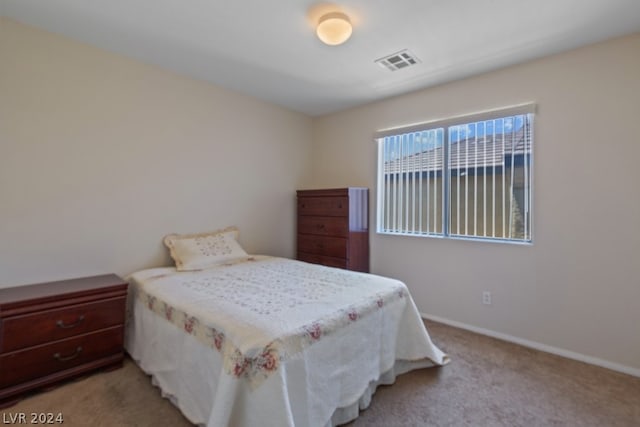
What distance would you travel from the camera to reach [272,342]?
1270 millimetres

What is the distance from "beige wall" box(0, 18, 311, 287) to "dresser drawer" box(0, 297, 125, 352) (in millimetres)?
463

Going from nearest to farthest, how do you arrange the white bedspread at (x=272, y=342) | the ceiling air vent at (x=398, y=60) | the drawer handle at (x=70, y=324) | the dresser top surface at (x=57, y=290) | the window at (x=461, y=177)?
the white bedspread at (x=272, y=342)
the dresser top surface at (x=57, y=290)
the drawer handle at (x=70, y=324)
the ceiling air vent at (x=398, y=60)
the window at (x=461, y=177)

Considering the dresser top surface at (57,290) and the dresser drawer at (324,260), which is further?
the dresser drawer at (324,260)

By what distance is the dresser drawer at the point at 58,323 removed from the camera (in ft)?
5.54

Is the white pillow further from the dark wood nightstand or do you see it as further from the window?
the window

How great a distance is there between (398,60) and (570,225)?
1909mm

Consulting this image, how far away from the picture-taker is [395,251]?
3.32 metres

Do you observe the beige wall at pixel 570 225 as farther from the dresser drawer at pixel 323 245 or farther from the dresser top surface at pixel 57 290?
the dresser top surface at pixel 57 290

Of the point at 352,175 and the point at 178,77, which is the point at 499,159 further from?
the point at 178,77

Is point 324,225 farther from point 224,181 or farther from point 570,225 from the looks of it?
point 570,225

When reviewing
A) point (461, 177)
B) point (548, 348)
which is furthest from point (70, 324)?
point (548, 348)

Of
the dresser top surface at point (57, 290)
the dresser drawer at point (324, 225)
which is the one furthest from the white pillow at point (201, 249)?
the dresser drawer at point (324, 225)

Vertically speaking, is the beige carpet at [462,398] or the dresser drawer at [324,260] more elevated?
the dresser drawer at [324,260]

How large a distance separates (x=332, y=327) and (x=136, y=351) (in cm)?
156
